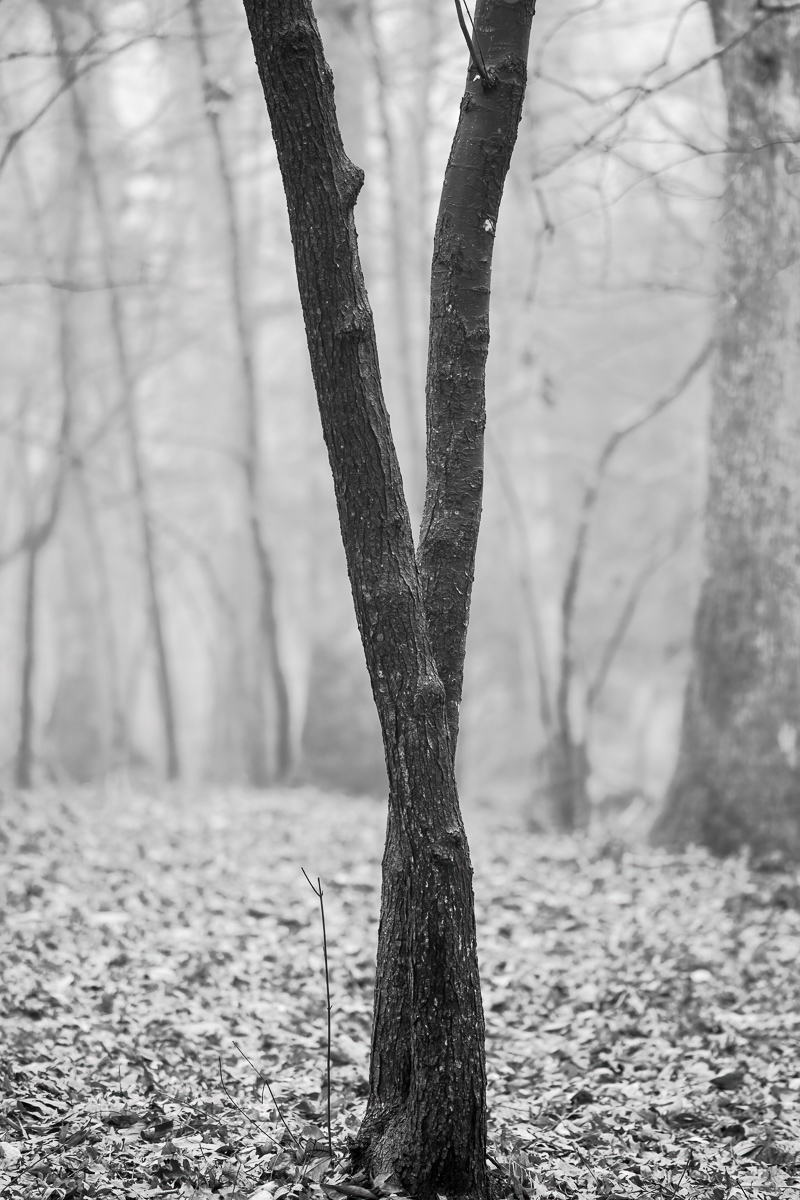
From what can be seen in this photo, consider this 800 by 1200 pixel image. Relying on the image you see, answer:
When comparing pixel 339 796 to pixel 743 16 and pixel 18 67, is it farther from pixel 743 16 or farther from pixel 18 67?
pixel 18 67

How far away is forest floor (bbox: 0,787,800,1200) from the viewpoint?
10.3ft

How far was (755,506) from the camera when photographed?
281 inches

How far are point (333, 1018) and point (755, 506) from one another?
4521 millimetres

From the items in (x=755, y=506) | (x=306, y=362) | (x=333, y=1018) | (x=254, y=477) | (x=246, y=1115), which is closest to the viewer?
(x=246, y=1115)

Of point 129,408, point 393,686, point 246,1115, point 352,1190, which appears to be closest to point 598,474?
point 129,408

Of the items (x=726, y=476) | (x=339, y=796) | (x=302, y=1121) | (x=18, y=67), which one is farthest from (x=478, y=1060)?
(x=18, y=67)

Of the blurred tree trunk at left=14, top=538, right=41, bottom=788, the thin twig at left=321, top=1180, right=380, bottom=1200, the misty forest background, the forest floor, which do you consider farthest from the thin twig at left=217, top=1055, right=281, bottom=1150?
the blurred tree trunk at left=14, top=538, right=41, bottom=788

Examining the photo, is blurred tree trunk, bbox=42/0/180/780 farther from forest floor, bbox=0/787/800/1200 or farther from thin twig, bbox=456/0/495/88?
thin twig, bbox=456/0/495/88

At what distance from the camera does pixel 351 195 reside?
2.87 metres

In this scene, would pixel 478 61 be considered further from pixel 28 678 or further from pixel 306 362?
pixel 306 362

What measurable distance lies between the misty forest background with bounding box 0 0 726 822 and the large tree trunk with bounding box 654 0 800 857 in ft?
1.72

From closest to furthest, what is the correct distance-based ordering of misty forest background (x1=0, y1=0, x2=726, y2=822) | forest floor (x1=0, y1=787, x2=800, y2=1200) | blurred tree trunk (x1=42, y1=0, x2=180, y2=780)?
forest floor (x1=0, y1=787, x2=800, y2=1200), misty forest background (x1=0, y1=0, x2=726, y2=822), blurred tree trunk (x1=42, y1=0, x2=180, y2=780)

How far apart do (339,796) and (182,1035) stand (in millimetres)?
6941

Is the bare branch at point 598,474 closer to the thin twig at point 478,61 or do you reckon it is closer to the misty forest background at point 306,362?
the misty forest background at point 306,362
